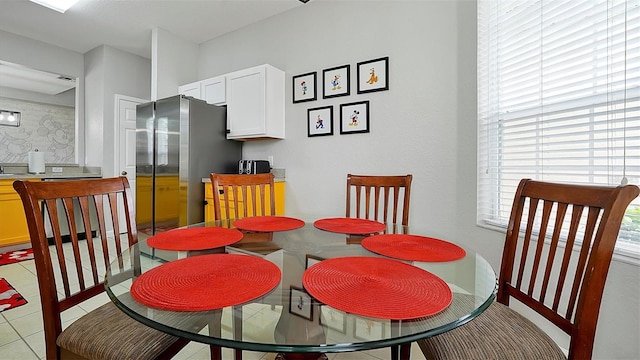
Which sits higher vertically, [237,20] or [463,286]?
[237,20]

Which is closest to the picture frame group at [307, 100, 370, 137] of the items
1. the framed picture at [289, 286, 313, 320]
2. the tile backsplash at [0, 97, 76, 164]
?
the framed picture at [289, 286, 313, 320]

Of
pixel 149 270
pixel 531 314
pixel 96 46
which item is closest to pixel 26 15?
pixel 96 46

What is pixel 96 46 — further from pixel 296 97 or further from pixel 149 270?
pixel 149 270

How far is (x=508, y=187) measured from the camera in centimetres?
192

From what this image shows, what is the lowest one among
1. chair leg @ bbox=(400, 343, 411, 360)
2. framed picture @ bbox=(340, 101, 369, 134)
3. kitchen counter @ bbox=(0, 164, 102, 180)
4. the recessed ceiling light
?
chair leg @ bbox=(400, 343, 411, 360)

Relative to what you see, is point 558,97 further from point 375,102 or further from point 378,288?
point 378,288

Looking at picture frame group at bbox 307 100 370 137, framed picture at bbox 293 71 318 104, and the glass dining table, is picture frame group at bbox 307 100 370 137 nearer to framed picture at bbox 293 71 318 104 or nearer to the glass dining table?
framed picture at bbox 293 71 318 104

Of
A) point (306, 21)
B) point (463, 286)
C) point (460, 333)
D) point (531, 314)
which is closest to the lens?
point (463, 286)

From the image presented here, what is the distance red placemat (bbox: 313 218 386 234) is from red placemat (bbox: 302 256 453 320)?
0.48 metres

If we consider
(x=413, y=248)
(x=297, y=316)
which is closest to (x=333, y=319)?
(x=297, y=316)

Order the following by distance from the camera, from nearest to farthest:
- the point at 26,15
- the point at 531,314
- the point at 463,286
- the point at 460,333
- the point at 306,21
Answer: the point at 463,286
the point at 460,333
the point at 531,314
the point at 306,21
the point at 26,15

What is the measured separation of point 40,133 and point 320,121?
405cm

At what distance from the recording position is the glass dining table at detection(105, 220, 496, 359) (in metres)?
0.59

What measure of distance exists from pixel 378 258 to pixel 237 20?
351 cm
